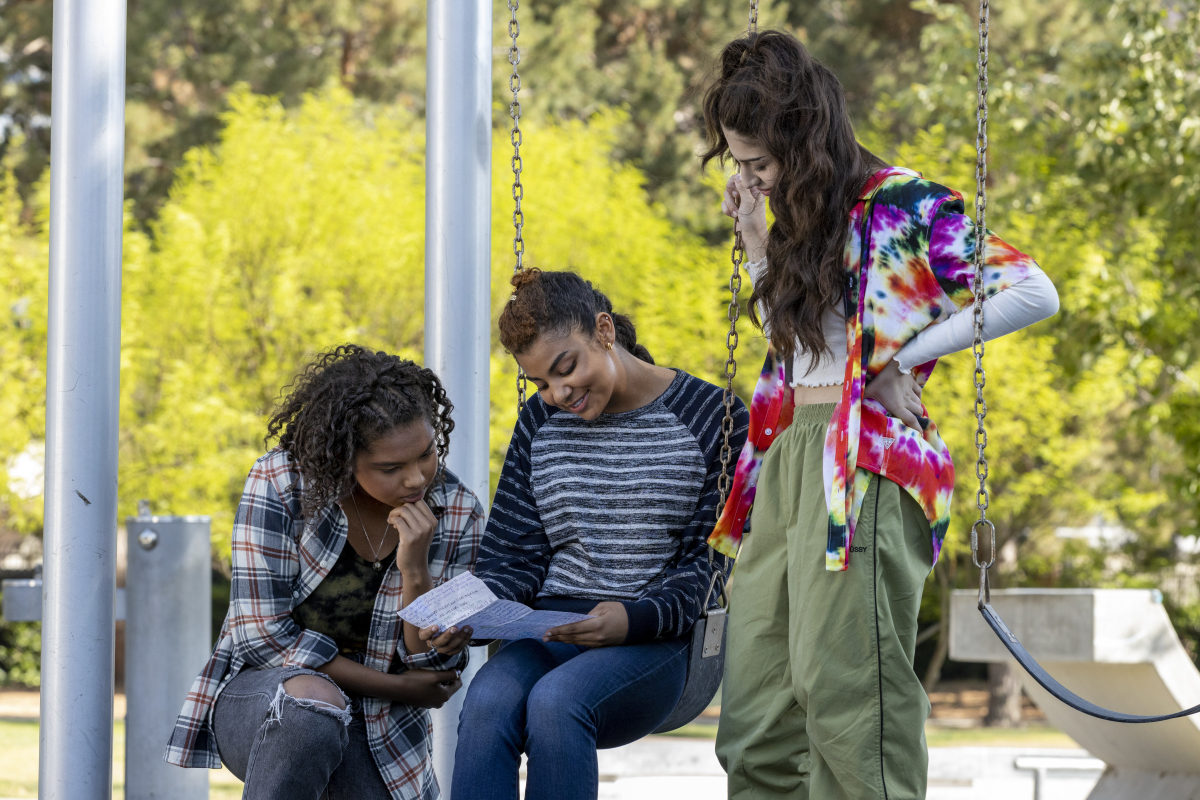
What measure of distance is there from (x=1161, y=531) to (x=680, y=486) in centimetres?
1439

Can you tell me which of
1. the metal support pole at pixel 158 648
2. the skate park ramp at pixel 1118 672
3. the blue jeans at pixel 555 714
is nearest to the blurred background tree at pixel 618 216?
the skate park ramp at pixel 1118 672

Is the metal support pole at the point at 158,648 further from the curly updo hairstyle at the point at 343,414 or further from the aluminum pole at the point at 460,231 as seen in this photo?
the curly updo hairstyle at the point at 343,414

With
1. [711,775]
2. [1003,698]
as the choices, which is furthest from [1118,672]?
[1003,698]

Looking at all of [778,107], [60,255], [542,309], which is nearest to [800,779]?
[542,309]

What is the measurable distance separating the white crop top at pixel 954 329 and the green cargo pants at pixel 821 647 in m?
0.08

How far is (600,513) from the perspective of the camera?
2.84 meters

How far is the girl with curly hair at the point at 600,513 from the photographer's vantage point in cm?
264

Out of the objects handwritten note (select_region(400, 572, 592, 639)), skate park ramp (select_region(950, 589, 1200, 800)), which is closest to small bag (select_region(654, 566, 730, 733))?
handwritten note (select_region(400, 572, 592, 639))

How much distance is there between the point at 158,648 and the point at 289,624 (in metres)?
1.94

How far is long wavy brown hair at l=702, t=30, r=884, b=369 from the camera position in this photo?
98.3 inches

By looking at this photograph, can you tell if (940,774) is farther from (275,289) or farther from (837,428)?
(275,289)

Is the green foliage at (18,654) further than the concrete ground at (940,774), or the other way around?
the green foliage at (18,654)

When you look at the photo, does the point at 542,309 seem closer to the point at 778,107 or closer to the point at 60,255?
the point at 778,107

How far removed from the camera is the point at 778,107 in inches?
99.3
